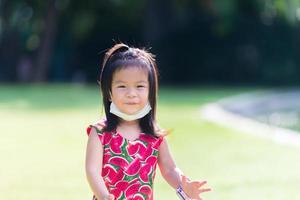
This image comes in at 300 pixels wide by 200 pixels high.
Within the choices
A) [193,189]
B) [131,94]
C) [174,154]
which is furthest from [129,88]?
[174,154]

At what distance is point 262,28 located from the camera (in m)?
25.5

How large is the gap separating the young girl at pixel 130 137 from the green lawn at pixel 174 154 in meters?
2.22

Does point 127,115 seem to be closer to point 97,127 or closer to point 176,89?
point 97,127

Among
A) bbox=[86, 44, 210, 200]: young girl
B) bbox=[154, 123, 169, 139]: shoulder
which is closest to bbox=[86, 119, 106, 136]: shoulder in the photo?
bbox=[86, 44, 210, 200]: young girl

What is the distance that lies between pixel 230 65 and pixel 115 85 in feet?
73.8

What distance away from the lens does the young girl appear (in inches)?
137

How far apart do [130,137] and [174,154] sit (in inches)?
185

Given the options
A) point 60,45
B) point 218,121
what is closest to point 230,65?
point 60,45

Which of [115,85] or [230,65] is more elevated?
[115,85]

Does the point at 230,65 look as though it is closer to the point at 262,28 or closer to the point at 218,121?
the point at 262,28

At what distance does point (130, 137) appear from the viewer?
3.55m

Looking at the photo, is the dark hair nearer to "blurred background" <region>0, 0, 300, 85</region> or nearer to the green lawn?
the green lawn

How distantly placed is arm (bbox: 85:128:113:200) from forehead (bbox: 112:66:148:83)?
0.26m

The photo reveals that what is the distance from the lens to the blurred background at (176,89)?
6980mm
